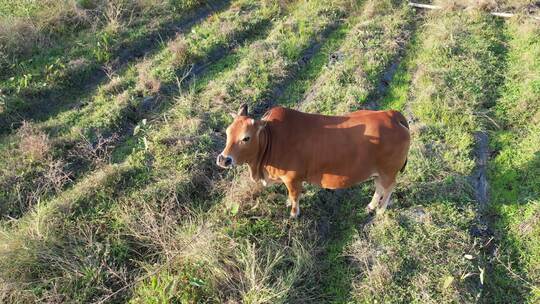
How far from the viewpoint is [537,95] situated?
7105mm

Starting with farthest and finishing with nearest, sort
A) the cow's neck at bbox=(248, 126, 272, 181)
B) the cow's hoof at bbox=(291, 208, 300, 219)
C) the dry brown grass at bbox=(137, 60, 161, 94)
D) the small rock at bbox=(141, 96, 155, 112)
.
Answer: the dry brown grass at bbox=(137, 60, 161, 94), the small rock at bbox=(141, 96, 155, 112), the cow's hoof at bbox=(291, 208, 300, 219), the cow's neck at bbox=(248, 126, 272, 181)

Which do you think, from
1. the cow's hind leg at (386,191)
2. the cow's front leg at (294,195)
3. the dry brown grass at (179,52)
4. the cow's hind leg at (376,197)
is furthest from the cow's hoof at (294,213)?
the dry brown grass at (179,52)

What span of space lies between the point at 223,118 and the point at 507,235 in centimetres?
428

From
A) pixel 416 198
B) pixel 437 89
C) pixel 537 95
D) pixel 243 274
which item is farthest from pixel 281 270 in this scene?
pixel 537 95

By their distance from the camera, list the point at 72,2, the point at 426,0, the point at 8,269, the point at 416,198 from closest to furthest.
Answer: the point at 8,269 → the point at 416,198 → the point at 72,2 → the point at 426,0

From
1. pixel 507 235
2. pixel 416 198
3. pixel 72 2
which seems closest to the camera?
pixel 507 235

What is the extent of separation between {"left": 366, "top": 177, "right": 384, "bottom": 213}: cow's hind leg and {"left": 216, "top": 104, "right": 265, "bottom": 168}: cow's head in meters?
1.60

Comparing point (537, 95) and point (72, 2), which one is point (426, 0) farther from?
point (72, 2)

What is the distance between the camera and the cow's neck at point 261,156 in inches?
191

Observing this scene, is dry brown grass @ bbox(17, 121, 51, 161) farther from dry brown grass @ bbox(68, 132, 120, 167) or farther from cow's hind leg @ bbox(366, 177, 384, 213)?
cow's hind leg @ bbox(366, 177, 384, 213)

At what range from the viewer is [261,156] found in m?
5.04

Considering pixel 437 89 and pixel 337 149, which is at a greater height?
pixel 337 149

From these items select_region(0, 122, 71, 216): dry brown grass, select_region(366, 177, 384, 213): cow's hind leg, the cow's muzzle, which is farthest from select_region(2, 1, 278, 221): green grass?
select_region(366, 177, 384, 213): cow's hind leg

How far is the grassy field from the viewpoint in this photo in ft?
15.6
